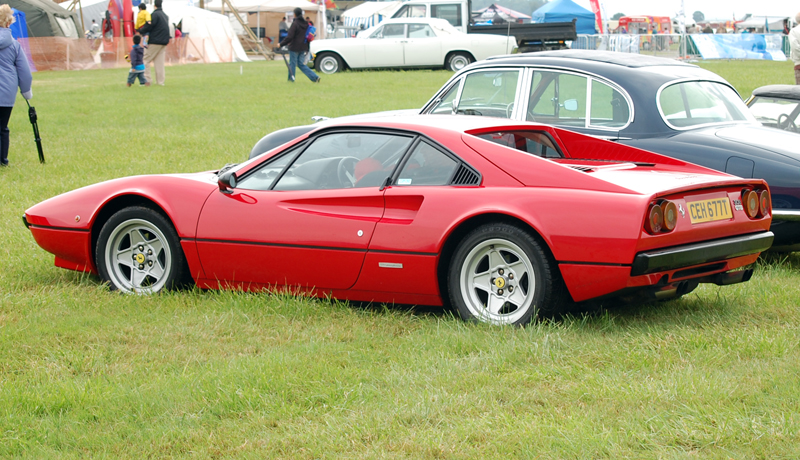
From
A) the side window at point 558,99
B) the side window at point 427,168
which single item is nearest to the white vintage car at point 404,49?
the side window at point 558,99

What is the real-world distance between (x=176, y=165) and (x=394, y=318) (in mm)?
6584

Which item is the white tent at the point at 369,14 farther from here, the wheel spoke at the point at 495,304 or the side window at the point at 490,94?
the wheel spoke at the point at 495,304

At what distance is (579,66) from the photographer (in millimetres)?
6734

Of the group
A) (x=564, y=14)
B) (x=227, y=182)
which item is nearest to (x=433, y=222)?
(x=227, y=182)

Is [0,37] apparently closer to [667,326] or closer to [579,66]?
[579,66]

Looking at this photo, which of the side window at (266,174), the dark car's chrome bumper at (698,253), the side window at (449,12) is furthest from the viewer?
the side window at (449,12)

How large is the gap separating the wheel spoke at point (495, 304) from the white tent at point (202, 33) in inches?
1350

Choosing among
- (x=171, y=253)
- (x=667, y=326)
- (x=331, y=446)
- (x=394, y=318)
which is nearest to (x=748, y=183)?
(x=667, y=326)

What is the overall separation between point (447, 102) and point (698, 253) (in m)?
4.04

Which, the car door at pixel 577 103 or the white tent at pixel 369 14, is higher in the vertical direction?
the white tent at pixel 369 14

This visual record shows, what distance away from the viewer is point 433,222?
4.23 meters

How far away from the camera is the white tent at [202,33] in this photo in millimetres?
37188

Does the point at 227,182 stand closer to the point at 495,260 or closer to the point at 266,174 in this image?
the point at 266,174

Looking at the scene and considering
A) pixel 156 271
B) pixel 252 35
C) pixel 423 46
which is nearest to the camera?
pixel 156 271
